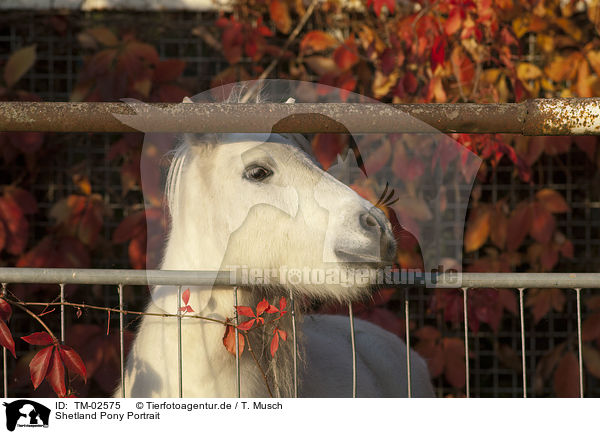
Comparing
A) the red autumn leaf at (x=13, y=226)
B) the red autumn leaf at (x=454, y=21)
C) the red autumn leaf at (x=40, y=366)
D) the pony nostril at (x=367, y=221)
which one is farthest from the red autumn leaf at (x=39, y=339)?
the red autumn leaf at (x=454, y=21)

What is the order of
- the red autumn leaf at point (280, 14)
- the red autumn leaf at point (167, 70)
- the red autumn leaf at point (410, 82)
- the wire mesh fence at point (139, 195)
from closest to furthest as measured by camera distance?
1. the red autumn leaf at point (410, 82)
2. the red autumn leaf at point (167, 70)
3. the red autumn leaf at point (280, 14)
4. the wire mesh fence at point (139, 195)

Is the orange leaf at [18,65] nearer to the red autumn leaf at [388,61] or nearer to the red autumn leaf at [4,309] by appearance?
the red autumn leaf at [388,61]

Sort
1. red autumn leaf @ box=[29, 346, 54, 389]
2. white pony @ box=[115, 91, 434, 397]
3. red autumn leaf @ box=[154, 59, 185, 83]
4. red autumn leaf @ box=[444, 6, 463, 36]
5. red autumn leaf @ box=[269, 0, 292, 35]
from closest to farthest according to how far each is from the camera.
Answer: red autumn leaf @ box=[29, 346, 54, 389] < white pony @ box=[115, 91, 434, 397] < red autumn leaf @ box=[444, 6, 463, 36] < red autumn leaf @ box=[154, 59, 185, 83] < red autumn leaf @ box=[269, 0, 292, 35]

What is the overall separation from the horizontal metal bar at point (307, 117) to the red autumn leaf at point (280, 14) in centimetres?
247

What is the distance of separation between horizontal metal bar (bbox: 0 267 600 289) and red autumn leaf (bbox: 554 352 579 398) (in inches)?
92.3

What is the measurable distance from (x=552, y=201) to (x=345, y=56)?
4.38ft

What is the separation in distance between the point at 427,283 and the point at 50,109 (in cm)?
91

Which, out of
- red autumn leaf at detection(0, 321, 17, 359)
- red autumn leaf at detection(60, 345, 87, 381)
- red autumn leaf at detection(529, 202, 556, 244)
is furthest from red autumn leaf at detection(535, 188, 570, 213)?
red autumn leaf at detection(0, 321, 17, 359)

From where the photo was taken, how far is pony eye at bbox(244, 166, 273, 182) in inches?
73.1

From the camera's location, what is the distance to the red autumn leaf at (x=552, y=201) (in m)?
3.68

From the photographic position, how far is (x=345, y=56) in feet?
11.9

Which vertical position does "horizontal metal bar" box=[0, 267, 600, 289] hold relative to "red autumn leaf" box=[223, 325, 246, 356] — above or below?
above

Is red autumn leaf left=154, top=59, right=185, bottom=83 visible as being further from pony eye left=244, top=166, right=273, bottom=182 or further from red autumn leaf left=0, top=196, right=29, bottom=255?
pony eye left=244, top=166, right=273, bottom=182

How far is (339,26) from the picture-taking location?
4.13m
